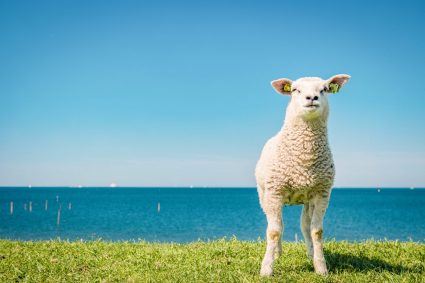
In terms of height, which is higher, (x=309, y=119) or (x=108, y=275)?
(x=309, y=119)

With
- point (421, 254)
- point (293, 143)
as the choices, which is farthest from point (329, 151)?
point (421, 254)

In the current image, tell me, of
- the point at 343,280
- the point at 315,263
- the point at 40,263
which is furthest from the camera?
the point at 40,263

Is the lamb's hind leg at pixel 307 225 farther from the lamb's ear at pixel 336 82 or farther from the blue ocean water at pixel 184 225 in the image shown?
the blue ocean water at pixel 184 225

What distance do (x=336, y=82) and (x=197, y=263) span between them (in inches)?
156

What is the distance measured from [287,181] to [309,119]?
1.00 metres

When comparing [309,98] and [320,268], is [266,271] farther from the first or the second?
[309,98]

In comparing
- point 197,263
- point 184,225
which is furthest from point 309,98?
point 184,225

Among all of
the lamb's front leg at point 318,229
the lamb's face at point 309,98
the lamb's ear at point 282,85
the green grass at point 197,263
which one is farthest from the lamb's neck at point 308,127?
the green grass at point 197,263

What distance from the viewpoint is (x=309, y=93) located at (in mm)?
6598

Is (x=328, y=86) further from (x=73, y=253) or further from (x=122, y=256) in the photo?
(x=73, y=253)

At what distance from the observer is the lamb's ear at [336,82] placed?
279 inches

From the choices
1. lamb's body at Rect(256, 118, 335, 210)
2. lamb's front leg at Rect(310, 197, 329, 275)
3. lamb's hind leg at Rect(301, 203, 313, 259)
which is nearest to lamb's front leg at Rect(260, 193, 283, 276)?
lamb's body at Rect(256, 118, 335, 210)

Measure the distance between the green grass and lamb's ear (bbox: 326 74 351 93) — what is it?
9.44 ft

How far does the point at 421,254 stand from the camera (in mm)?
9094
